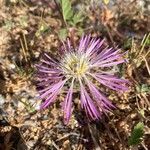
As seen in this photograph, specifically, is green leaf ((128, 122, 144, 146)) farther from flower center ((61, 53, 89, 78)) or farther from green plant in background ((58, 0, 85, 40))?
green plant in background ((58, 0, 85, 40))

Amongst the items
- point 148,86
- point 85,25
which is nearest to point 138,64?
point 148,86

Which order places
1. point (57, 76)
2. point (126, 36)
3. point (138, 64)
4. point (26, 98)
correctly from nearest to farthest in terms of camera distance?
point (57, 76)
point (26, 98)
point (138, 64)
point (126, 36)

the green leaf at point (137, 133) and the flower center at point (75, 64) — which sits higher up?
the flower center at point (75, 64)

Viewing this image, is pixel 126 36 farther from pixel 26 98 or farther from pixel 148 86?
pixel 26 98

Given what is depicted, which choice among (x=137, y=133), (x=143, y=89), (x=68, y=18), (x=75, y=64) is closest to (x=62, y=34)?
(x=68, y=18)

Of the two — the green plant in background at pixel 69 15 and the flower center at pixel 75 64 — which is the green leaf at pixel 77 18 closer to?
the green plant in background at pixel 69 15

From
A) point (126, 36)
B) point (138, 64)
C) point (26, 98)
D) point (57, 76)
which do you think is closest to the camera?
point (57, 76)

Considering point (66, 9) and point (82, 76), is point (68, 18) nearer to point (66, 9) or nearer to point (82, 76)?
point (66, 9)

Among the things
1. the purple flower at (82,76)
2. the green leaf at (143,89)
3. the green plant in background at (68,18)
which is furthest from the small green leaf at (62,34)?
the green leaf at (143,89)
